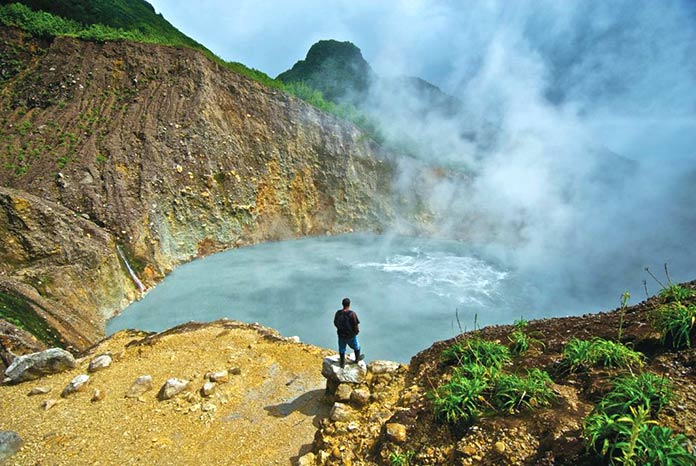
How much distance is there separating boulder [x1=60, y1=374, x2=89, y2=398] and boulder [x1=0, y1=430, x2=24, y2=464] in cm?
150

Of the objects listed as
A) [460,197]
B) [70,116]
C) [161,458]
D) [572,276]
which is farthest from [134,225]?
[460,197]

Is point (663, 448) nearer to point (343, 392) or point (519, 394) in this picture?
point (519, 394)

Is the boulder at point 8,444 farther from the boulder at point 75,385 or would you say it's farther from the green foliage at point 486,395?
the green foliage at point 486,395

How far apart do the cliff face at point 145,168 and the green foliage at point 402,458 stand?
36.8ft

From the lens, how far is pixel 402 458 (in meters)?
4.62

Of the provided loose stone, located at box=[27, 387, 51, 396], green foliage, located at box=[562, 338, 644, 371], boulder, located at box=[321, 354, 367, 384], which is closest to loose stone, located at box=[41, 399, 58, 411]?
loose stone, located at box=[27, 387, 51, 396]

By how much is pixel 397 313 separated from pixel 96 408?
11767 mm

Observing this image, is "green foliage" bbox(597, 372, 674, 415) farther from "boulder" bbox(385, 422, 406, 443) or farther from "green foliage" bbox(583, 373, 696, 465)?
"boulder" bbox(385, 422, 406, 443)

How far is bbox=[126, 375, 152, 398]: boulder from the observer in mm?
7441

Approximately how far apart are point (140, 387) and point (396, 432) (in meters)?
5.76

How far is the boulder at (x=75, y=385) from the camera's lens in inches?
291

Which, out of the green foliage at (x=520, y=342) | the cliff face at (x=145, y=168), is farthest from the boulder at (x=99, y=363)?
the green foliage at (x=520, y=342)

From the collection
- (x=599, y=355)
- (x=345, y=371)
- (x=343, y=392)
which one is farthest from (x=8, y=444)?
(x=599, y=355)

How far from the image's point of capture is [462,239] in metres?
36.5
